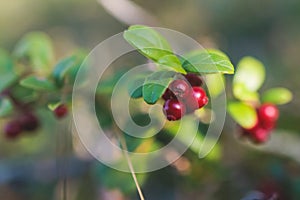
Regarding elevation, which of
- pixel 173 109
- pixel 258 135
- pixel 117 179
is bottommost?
pixel 117 179

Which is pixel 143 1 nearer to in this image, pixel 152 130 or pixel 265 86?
pixel 265 86

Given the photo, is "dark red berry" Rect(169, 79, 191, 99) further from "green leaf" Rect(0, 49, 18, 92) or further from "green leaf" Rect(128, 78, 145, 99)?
"green leaf" Rect(0, 49, 18, 92)

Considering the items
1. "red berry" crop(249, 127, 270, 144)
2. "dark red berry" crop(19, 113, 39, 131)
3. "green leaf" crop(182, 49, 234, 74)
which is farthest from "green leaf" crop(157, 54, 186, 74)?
"dark red berry" crop(19, 113, 39, 131)

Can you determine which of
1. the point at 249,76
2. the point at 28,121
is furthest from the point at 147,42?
the point at 28,121

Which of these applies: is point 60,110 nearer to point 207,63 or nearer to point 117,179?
point 117,179

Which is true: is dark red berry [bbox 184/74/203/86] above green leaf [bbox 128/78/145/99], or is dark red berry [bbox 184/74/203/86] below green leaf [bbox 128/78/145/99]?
above

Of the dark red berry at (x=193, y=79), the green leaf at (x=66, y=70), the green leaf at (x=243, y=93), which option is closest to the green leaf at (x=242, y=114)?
the green leaf at (x=243, y=93)
